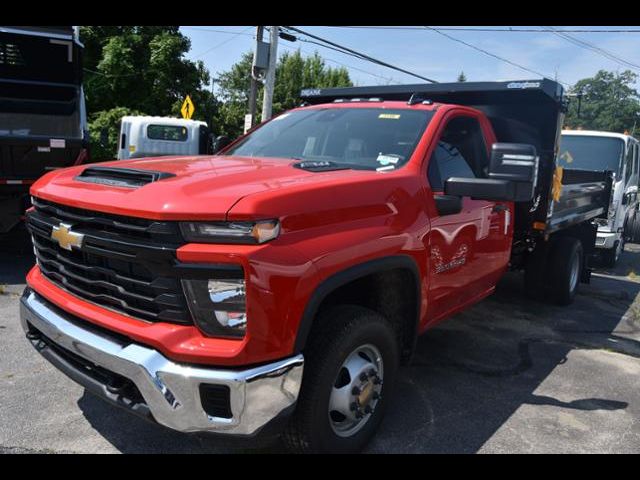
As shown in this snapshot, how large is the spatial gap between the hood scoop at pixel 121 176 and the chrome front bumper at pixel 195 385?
748 millimetres

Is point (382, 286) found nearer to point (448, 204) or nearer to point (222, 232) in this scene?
point (448, 204)

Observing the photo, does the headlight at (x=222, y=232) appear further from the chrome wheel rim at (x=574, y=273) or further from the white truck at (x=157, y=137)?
the white truck at (x=157, y=137)

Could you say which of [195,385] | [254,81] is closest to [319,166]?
[195,385]

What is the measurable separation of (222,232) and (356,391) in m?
1.17

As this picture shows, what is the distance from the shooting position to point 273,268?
228cm

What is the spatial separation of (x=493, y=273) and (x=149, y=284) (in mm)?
2998

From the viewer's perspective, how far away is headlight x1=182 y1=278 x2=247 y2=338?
7.42 ft

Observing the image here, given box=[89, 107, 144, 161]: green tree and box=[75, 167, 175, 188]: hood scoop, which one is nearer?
box=[75, 167, 175, 188]: hood scoop

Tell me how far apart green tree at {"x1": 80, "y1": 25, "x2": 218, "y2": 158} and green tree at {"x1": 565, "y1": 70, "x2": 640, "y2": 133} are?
56.1m

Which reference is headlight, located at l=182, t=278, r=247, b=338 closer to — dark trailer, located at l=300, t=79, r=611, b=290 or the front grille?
the front grille

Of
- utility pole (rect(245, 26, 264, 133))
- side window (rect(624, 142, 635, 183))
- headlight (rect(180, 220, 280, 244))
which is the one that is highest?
utility pole (rect(245, 26, 264, 133))

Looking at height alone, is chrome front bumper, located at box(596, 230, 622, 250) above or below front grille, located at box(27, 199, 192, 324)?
below

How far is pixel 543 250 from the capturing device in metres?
6.19

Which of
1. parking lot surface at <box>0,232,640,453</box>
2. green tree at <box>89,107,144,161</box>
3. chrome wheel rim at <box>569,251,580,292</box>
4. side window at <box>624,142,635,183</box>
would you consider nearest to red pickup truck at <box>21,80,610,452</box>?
parking lot surface at <box>0,232,640,453</box>
